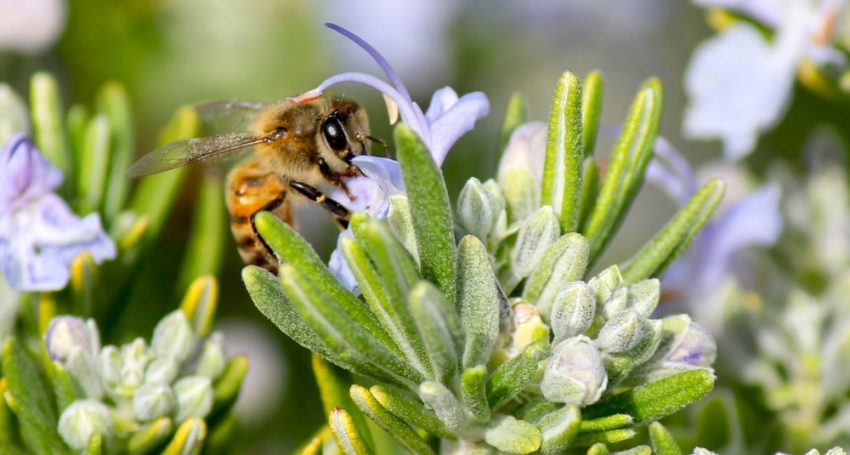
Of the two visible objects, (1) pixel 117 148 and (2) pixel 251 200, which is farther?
(1) pixel 117 148

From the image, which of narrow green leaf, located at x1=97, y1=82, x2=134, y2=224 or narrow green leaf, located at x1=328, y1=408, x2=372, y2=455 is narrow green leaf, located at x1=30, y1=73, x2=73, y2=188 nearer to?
narrow green leaf, located at x1=97, y1=82, x2=134, y2=224

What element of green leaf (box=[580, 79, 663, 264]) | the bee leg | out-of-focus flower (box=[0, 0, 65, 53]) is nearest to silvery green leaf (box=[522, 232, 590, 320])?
green leaf (box=[580, 79, 663, 264])

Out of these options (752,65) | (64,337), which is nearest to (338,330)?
(64,337)

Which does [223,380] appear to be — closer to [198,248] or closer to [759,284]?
[198,248]

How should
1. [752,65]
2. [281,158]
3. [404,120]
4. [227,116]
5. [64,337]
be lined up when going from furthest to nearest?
[752,65] < [227,116] < [281,158] < [64,337] < [404,120]

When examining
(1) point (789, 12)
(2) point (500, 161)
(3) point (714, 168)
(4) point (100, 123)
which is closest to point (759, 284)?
(3) point (714, 168)

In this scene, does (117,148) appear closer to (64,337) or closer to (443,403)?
(64,337)
